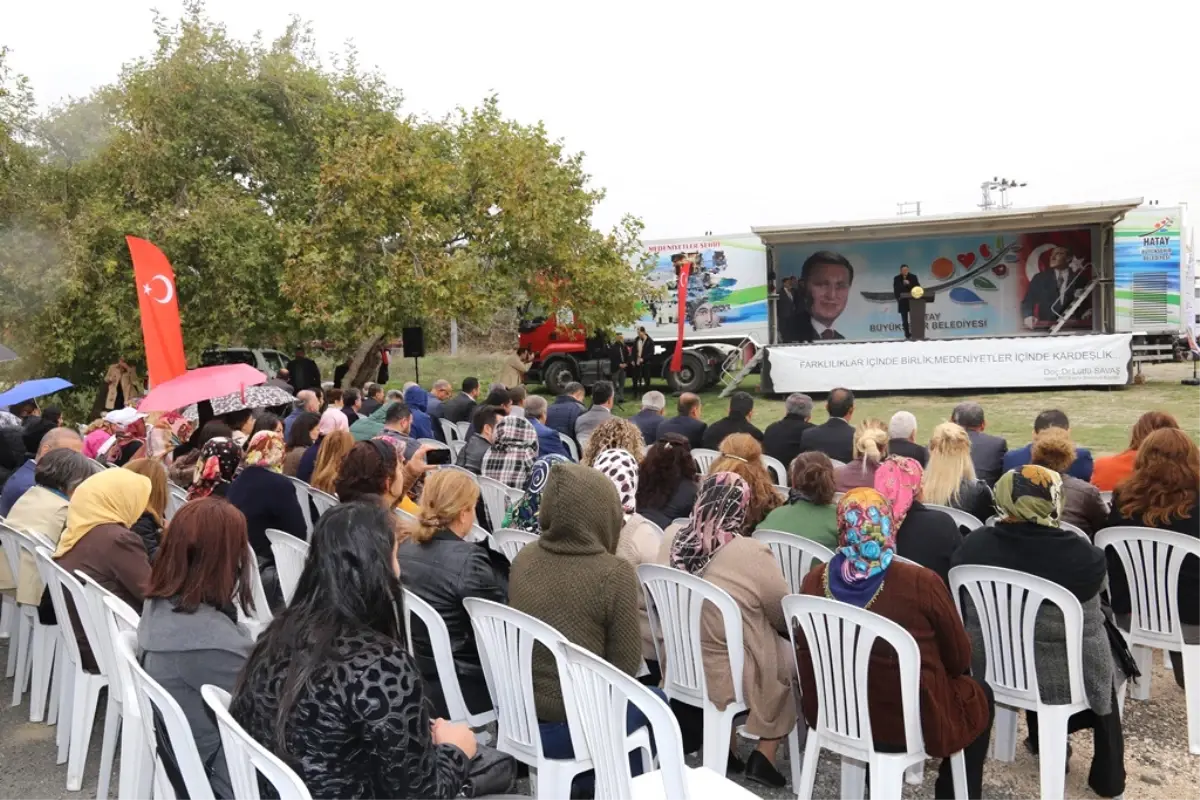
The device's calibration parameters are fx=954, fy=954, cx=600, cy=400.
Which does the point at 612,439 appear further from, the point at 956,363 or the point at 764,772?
the point at 956,363

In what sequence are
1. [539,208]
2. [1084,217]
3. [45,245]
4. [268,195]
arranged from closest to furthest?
1. [539,208]
2. [45,245]
3. [268,195]
4. [1084,217]

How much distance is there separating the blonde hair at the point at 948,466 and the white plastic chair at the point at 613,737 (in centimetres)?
263

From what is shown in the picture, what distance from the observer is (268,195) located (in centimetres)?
1504

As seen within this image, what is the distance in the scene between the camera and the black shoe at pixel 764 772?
3.47 metres

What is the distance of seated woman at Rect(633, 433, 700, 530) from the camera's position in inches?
189

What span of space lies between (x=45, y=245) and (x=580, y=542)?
537 inches

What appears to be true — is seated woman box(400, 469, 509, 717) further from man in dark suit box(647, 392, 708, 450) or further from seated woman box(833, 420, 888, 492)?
man in dark suit box(647, 392, 708, 450)

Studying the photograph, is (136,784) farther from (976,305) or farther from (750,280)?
(976,305)

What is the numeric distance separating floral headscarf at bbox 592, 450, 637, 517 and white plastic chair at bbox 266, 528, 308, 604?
1.34 m

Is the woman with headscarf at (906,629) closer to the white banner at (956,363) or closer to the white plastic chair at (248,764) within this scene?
the white plastic chair at (248,764)

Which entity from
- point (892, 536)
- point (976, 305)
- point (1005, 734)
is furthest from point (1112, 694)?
point (976, 305)

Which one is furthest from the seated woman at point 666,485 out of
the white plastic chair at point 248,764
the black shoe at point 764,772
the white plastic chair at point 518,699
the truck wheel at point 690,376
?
the truck wheel at point 690,376

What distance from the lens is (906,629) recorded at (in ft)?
9.40

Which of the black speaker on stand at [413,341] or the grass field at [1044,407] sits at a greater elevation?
the black speaker on stand at [413,341]
